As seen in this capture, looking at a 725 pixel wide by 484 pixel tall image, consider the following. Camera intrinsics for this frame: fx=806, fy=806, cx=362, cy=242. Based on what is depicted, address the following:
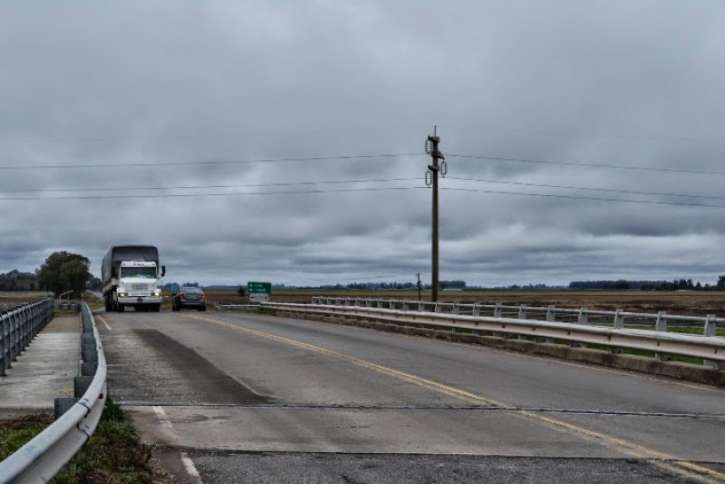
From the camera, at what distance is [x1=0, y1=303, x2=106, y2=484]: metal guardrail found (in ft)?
13.8

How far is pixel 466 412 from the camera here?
10477mm

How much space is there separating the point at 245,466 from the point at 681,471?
3.93 metres

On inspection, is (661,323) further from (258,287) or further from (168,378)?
(258,287)

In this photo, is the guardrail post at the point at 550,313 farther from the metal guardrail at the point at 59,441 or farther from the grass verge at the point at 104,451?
the metal guardrail at the point at 59,441

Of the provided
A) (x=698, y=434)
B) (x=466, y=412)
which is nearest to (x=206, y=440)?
(x=466, y=412)

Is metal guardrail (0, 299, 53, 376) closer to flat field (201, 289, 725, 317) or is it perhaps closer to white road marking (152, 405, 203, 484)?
white road marking (152, 405, 203, 484)

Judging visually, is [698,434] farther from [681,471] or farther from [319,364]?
[319,364]

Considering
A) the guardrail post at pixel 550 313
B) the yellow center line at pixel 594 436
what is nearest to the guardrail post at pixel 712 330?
the yellow center line at pixel 594 436

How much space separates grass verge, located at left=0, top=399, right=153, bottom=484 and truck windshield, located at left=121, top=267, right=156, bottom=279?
3987 cm

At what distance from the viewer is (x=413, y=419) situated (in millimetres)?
9930

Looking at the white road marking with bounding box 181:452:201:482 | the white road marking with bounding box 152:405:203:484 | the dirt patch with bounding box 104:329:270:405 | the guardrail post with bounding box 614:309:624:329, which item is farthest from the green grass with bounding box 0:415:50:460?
the guardrail post with bounding box 614:309:624:329

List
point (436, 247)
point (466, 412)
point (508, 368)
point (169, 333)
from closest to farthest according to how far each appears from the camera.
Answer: point (466, 412) → point (508, 368) → point (169, 333) → point (436, 247)

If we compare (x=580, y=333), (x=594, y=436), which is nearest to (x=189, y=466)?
(x=594, y=436)

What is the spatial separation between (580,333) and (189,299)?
39.6 metres
